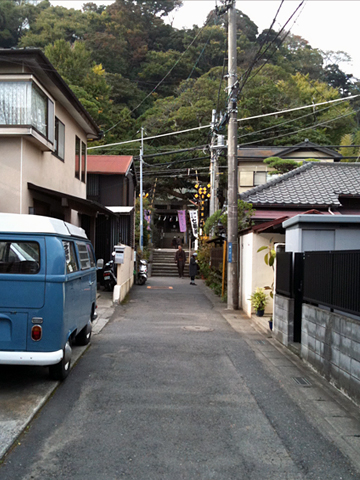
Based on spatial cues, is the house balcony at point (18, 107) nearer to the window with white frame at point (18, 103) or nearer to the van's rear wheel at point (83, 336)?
the window with white frame at point (18, 103)

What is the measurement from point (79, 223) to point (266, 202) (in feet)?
24.4

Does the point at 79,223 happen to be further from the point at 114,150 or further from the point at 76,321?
the point at 114,150

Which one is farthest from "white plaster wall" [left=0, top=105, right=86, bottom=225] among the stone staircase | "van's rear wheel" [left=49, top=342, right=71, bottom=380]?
the stone staircase

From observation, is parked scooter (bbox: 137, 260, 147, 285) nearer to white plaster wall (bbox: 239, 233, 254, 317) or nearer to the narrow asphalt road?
white plaster wall (bbox: 239, 233, 254, 317)

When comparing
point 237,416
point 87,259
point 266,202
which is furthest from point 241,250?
point 237,416

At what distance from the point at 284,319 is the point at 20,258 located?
5.47m

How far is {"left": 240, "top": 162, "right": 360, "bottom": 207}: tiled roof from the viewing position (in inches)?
679

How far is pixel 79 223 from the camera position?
1844cm

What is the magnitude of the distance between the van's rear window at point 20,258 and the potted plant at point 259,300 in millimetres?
8094

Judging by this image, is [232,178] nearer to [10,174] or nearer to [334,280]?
[10,174]

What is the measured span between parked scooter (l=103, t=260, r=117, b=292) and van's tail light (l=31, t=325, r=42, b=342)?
1206 cm

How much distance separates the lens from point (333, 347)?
20.7 ft

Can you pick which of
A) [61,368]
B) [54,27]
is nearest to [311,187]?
[61,368]

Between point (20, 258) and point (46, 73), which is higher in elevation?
point (46, 73)
